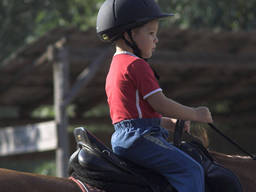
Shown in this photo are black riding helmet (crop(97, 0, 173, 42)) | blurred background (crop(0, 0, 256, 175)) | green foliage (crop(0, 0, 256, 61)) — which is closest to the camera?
black riding helmet (crop(97, 0, 173, 42))

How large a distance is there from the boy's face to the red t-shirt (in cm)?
15

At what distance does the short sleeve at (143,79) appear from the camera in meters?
3.29

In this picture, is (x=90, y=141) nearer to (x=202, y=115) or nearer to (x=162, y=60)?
(x=202, y=115)

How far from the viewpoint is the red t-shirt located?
10.8 ft

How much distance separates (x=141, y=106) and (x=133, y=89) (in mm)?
113

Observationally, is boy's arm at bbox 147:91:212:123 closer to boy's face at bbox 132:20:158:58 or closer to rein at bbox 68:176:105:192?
boy's face at bbox 132:20:158:58

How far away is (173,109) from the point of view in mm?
3330

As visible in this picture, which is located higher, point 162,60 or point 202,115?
point 202,115

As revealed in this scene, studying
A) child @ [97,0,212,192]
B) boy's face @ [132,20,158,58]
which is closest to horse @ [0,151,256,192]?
child @ [97,0,212,192]

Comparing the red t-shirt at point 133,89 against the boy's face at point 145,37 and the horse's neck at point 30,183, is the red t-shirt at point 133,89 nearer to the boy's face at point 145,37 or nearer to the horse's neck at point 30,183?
the boy's face at point 145,37

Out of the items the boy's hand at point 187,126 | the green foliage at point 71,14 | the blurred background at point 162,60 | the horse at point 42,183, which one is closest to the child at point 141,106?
the boy's hand at point 187,126

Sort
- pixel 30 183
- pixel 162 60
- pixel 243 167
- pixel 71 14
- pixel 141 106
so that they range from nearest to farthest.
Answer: pixel 30 183, pixel 141 106, pixel 243 167, pixel 162 60, pixel 71 14

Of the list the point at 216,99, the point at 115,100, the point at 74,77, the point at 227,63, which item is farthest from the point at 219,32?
the point at 115,100

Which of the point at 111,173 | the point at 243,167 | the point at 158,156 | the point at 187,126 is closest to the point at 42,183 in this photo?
the point at 111,173
